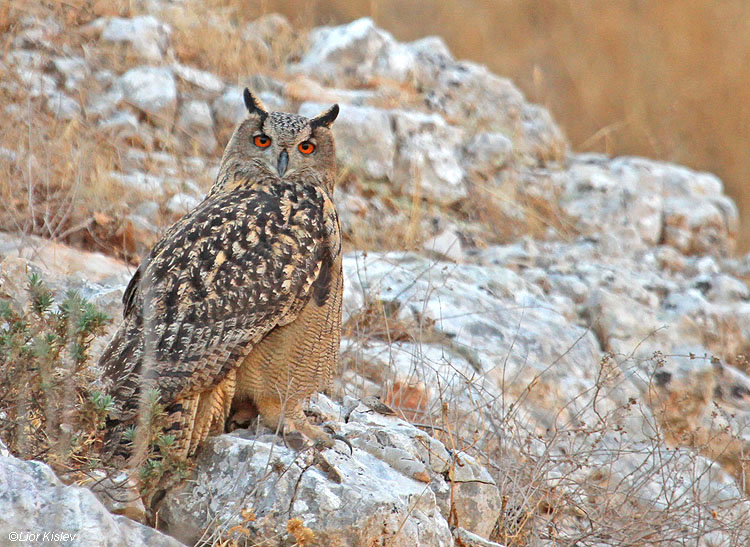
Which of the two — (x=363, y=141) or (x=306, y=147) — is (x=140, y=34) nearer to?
(x=363, y=141)

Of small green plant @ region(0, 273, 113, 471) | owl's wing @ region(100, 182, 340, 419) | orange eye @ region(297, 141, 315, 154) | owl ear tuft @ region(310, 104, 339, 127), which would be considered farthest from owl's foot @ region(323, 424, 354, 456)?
owl ear tuft @ region(310, 104, 339, 127)

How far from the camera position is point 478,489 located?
3.37 meters

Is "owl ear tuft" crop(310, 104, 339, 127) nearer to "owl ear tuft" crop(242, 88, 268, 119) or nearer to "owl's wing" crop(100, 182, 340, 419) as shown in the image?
"owl ear tuft" crop(242, 88, 268, 119)

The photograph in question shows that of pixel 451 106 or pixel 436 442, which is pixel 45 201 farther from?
pixel 451 106

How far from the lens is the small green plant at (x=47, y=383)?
8.80 feet

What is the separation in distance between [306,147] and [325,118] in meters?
0.25

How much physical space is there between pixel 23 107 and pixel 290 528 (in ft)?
15.2

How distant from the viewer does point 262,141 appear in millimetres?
3701

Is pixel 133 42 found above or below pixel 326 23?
below

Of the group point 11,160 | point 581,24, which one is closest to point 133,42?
point 11,160

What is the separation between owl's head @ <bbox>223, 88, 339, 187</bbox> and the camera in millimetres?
3654

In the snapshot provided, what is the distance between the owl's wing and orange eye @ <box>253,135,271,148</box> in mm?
347

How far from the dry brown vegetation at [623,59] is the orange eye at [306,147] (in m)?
7.76

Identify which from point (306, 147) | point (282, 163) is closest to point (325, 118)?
point (306, 147)
